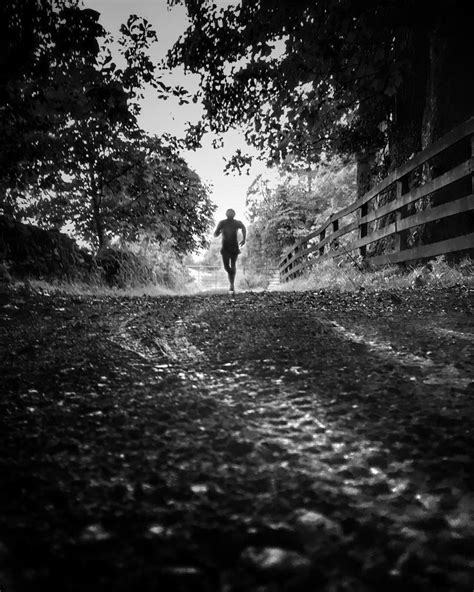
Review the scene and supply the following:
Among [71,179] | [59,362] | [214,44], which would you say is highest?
[214,44]

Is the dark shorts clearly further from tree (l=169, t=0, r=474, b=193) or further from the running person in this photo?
tree (l=169, t=0, r=474, b=193)

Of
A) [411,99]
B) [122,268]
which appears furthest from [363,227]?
[122,268]

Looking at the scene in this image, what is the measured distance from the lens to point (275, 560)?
437mm

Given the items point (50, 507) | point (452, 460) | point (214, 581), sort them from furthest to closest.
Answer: point (452, 460), point (50, 507), point (214, 581)

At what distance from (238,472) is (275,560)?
20 centimetres

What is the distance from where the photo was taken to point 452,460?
66 cm

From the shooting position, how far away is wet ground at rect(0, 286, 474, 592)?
1.40 feet

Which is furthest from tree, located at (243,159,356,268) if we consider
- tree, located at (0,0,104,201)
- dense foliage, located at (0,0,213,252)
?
tree, located at (0,0,104,201)

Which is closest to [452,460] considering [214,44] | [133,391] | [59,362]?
[133,391]

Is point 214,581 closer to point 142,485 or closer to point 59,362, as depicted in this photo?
point 142,485

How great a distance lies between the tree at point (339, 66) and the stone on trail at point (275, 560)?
6286 millimetres

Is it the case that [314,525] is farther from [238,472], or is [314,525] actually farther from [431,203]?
[431,203]

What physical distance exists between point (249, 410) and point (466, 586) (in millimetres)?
553

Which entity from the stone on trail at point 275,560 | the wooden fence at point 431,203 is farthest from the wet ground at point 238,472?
the wooden fence at point 431,203
